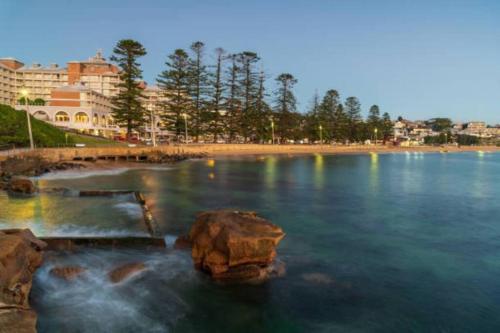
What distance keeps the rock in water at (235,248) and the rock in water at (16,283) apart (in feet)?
13.3

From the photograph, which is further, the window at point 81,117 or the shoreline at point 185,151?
the window at point 81,117

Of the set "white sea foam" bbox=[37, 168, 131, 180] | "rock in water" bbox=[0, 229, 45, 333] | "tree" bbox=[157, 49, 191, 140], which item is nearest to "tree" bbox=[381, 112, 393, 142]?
"tree" bbox=[157, 49, 191, 140]

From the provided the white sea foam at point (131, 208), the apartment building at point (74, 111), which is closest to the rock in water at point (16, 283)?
the white sea foam at point (131, 208)

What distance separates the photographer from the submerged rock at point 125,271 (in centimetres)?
951

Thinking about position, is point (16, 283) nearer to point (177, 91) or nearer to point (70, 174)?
point (70, 174)

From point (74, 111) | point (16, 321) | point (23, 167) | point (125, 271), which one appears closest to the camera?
point (16, 321)

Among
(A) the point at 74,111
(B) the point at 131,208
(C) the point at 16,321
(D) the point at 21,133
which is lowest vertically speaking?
(B) the point at 131,208

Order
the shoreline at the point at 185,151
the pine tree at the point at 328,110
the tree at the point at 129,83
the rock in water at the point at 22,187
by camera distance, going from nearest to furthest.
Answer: the rock in water at the point at 22,187 < the shoreline at the point at 185,151 < the tree at the point at 129,83 < the pine tree at the point at 328,110

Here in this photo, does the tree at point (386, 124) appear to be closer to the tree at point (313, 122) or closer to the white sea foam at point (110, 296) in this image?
the tree at point (313, 122)

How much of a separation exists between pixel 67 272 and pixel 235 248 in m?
4.47

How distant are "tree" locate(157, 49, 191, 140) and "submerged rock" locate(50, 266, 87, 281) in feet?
185

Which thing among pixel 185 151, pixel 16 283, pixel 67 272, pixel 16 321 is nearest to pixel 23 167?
pixel 67 272

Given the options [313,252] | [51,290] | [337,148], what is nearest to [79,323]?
[51,290]

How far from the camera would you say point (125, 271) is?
982 cm
